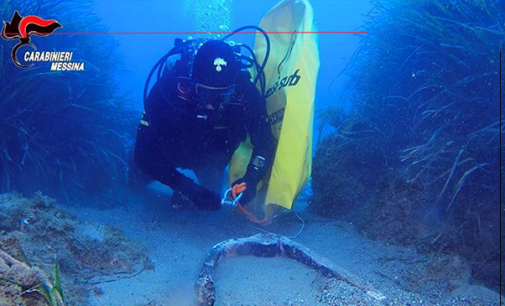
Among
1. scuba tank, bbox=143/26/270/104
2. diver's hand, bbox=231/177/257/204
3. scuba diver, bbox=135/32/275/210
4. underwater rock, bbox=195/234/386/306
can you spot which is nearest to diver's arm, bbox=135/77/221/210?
scuba diver, bbox=135/32/275/210

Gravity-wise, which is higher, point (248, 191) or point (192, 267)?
point (248, 191)

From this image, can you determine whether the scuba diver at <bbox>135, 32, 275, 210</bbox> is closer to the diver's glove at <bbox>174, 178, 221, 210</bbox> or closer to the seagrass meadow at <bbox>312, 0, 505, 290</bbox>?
the diver's glove at <bbox>174, 178, 221, 210</bbox>

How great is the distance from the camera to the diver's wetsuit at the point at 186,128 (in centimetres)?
386

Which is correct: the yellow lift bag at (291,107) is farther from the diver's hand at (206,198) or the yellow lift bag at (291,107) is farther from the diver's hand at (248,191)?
the diver's hand at (206,198)

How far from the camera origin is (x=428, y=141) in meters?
3.53

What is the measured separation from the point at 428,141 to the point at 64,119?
5287 millimetres

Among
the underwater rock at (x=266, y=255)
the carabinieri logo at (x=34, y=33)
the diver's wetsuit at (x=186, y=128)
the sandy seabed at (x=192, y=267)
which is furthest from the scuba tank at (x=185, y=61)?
the carabinieri logo at (x=34, y=33)

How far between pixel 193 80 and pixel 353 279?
2.53m

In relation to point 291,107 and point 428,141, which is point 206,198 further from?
point 428,141

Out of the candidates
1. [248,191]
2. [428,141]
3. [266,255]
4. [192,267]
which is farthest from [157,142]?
[428,141]

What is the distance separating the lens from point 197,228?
4.07m

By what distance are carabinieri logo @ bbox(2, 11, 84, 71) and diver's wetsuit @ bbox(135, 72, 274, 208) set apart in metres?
2.70

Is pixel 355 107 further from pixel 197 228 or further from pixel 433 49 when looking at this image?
pixel 197 228

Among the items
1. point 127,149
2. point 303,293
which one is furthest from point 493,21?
point 127,149
